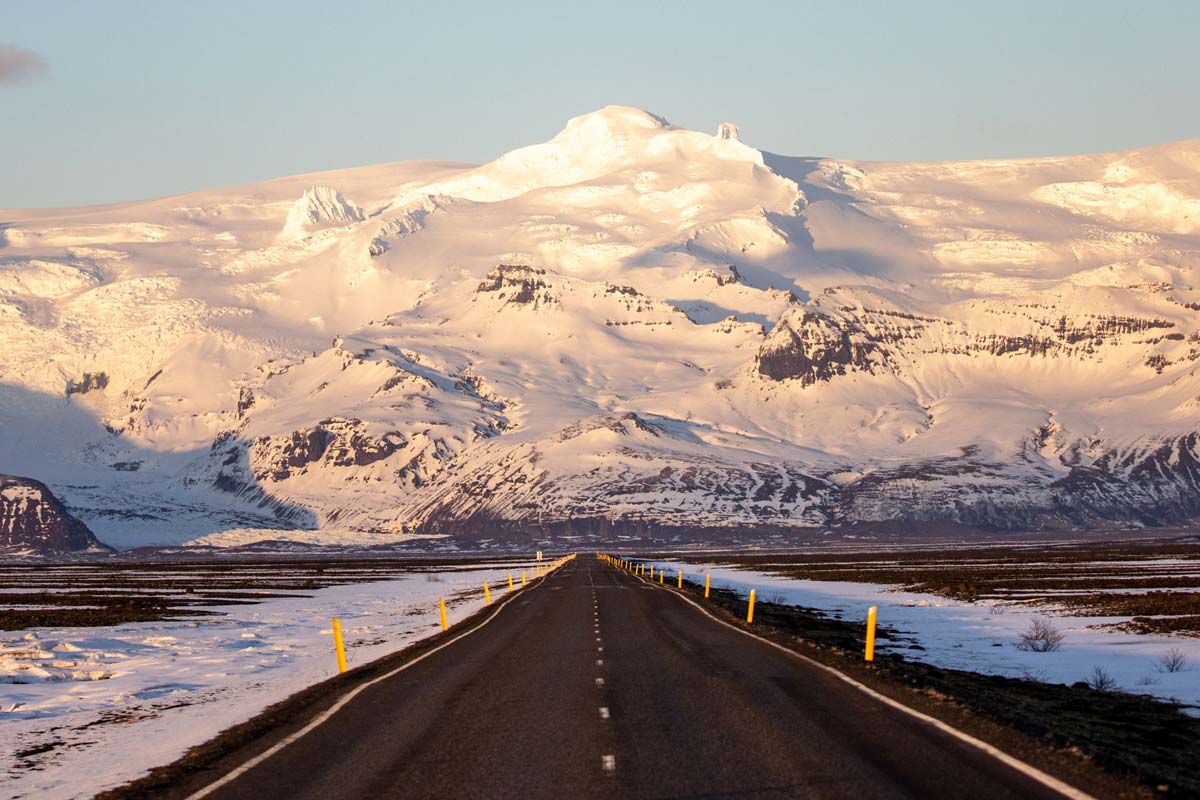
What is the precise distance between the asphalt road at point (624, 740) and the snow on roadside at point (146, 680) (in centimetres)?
282

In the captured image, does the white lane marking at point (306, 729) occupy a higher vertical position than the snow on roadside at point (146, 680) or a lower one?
higher

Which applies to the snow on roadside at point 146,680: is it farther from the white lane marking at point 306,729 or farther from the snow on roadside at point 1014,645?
the snow on roadside at point 1014,645

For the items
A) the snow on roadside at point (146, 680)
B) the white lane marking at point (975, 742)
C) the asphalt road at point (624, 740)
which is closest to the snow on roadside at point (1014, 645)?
the white lane marking at point (975, 742)

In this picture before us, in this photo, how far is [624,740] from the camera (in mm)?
24062

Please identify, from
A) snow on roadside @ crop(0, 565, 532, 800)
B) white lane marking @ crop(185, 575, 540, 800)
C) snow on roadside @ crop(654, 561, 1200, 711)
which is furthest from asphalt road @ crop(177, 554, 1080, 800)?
snow on roadside @ crop(654, 561, 1200, 711)

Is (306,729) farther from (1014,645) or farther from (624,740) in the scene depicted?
(1014,645)

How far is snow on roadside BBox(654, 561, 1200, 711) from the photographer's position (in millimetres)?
35812

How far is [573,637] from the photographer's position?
1797 inches

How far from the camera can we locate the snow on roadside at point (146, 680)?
25328 millimetres

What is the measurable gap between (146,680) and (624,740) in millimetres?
20570

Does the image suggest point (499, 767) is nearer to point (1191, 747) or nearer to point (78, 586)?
point (1191, 747)

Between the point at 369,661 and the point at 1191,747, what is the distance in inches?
978

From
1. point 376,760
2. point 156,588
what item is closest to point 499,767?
point 376,760

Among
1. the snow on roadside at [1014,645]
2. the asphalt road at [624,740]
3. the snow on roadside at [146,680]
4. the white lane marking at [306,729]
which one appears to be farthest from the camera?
the snow on roadside at [1014,645]
